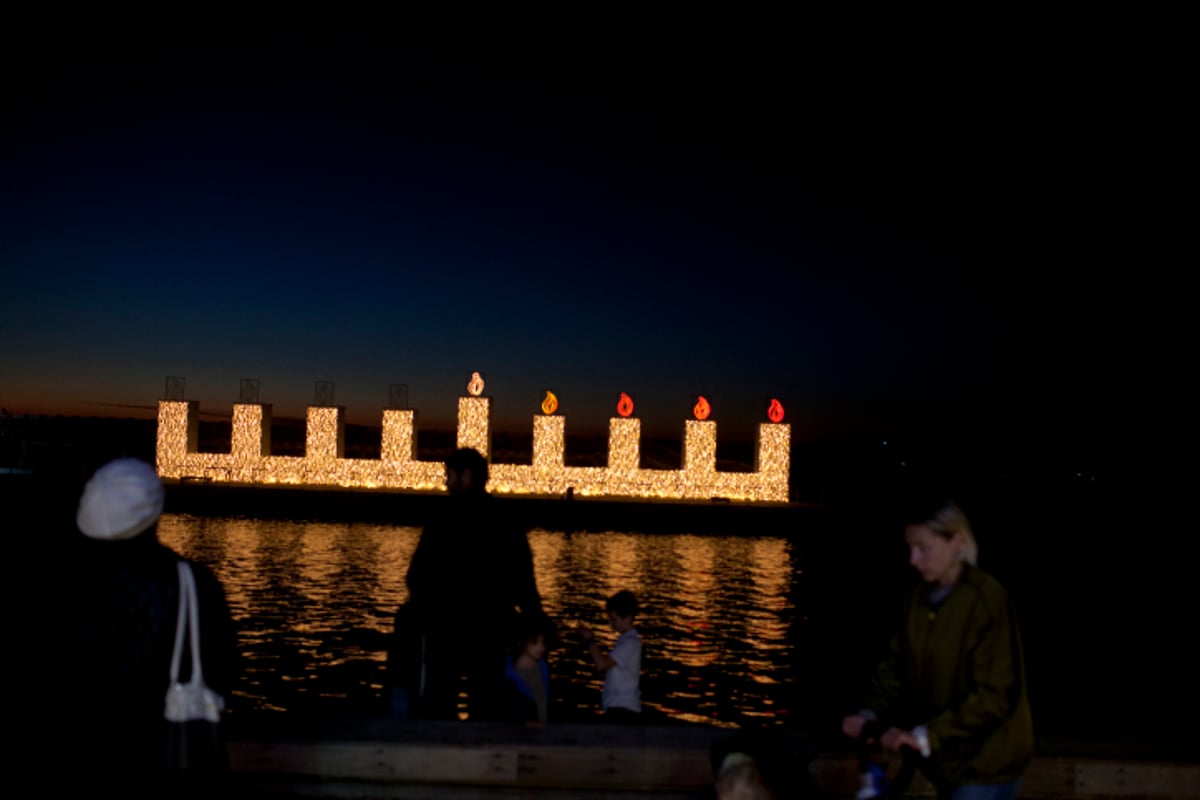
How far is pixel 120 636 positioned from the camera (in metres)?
2.65

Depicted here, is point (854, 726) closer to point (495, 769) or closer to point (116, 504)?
point (495, 769)

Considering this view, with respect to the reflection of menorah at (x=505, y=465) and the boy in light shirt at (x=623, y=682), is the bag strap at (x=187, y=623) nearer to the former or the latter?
the boy in light shirt at (x=623, y=682)

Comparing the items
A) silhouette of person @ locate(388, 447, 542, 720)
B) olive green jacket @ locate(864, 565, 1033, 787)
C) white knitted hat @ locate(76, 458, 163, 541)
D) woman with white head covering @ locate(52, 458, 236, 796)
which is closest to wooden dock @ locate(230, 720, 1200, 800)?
silhouette of person @ locate(388, 447, 542, 720)

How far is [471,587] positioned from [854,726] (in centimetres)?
239

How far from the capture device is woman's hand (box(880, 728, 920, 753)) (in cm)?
302

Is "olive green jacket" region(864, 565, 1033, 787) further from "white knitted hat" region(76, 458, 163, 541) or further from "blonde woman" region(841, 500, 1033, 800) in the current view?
"white knitted hat" region(76, 458, 163, 541)

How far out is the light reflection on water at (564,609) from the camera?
1223 centimetres

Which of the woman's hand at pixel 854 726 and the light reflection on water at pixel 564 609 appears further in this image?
the light reflection on water at pixel 564 609

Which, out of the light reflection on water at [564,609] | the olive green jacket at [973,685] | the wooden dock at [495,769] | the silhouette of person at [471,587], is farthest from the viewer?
the light reflection on water at [564,609]

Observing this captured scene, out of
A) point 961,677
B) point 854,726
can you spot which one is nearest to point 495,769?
point 854,726

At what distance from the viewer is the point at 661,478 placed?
38688 millimetres

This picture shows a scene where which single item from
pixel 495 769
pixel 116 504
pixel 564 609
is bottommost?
A: pixel 564 609

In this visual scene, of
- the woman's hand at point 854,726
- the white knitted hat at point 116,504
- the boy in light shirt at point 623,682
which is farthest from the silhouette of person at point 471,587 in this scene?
the white knitted hat at point 116,504

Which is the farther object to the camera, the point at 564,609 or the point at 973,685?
the point at 564,609
